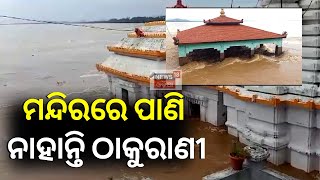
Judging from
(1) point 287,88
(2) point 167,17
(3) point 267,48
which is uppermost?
(2) point 167,17

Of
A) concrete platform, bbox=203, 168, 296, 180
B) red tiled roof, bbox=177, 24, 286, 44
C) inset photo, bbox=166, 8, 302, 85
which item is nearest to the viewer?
concrete platform, bbox=203, 168, 296, 180

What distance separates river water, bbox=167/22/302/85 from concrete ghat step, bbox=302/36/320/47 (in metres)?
0.09

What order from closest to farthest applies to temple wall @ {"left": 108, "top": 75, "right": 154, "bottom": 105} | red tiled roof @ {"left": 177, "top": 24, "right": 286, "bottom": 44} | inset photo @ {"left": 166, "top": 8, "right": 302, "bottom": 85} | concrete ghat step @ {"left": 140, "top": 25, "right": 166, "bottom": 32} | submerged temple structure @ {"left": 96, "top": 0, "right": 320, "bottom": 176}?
submerged temple structure @ {"left": 96, "top": 0, "right": 320, "bottom": 176} < inset photo @ {"left": 166, "top": 8, "right": 302, "bottom": 85} < red tiled roof @ {"left": 177, "top": 24, "right": 286, "bottom": 44} < temple wall @ {"left": 108, "top": 75, "right": 154, "bottom": 105} < concrete ghat step @ {"left": 140, "top": 25, "right": 166, "bottom": 32}

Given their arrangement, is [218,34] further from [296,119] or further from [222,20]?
[296,119]

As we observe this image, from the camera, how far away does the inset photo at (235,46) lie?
27.9 feet

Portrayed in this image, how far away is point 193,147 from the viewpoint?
10.3 meters

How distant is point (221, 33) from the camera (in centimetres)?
931

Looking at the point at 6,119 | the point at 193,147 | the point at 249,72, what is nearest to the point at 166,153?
the point at 193,147

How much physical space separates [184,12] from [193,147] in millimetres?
3615

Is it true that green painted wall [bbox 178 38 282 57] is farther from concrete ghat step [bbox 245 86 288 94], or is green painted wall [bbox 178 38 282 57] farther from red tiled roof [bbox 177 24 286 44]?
concrete ghat step [bbox 245 86 288 94]

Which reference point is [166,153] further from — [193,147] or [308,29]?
[308,29]

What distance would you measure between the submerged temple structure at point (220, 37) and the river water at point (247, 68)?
0.18m

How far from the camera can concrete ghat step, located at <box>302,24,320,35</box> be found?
8070 millimetres

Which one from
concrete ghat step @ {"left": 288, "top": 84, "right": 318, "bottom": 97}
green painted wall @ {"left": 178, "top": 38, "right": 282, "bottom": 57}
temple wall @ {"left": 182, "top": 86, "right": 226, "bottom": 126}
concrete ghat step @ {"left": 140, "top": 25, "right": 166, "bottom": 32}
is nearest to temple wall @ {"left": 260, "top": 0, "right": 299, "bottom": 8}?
green painted wall @ {"left": 178, "top": 38, "right": 282, "bottom": 57}
